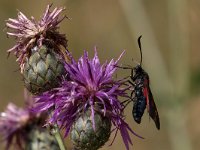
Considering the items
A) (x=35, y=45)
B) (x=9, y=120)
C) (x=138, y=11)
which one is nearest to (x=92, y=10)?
(x=138, y=11)

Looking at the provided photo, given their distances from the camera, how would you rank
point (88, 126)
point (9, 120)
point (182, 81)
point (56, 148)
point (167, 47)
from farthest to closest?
1. point (167, 47)
2. point (182, 81)
3. point (9, 120)
4. point (56, 148)
5. point (88, 126)

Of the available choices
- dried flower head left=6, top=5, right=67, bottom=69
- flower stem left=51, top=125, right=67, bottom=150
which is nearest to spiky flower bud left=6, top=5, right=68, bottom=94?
dried flower head left=6, top=5, right=67, bottom=69

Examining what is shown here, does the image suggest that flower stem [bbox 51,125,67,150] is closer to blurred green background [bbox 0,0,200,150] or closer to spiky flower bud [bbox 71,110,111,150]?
spiky flower bud [bbox 71,110,111,150]

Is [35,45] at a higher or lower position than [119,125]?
higher

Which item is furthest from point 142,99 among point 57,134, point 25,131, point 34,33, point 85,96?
point 25,131

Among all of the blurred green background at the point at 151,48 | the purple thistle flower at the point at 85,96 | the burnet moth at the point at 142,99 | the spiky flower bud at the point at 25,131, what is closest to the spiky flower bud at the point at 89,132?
the purple thistle flower at the point at 85,96

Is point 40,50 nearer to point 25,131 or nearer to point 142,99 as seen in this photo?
point 142,99

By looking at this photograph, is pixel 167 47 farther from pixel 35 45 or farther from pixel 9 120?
pixel 35 45

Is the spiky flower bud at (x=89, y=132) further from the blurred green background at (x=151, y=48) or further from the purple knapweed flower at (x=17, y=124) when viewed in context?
the blurred green background at (x=151, y=48)
